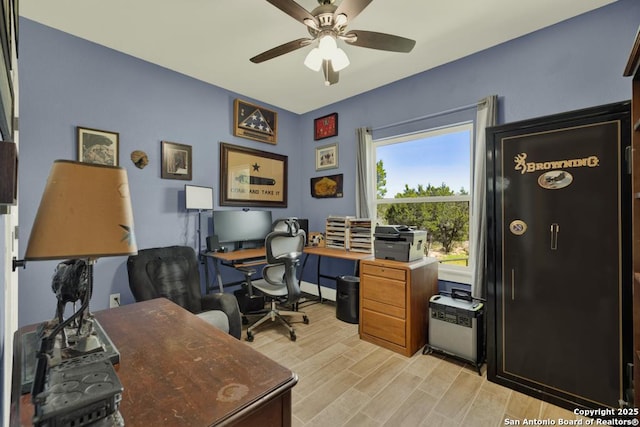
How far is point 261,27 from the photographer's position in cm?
237

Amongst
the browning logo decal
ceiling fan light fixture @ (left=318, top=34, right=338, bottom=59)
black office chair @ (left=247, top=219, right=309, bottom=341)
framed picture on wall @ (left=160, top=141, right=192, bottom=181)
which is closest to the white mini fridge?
the browning logo decal

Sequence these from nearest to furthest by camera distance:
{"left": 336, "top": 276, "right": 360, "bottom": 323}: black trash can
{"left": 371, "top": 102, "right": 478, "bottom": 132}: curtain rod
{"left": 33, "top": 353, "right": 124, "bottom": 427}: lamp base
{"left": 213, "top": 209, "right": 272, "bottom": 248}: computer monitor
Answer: {"left": 33, "top": 353, "right": 124, "bottom": 427}: lamp base
{"left": 371, "top": 102, "right": 478, "bottom": 132}: curtain rod
{"left": 336, "top": 276, "right": 360, "bottom": 323}: black trash can
{"left": 213, "top": 209, "right": 272, "bottom": 248}: computer monitor

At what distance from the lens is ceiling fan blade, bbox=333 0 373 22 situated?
1.66 m

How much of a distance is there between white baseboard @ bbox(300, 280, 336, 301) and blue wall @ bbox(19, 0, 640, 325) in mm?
1189

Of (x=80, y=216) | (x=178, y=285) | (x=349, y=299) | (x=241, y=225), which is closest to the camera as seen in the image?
(x=80, y=216)

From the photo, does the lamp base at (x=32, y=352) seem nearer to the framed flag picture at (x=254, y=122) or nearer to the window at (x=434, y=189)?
the window at (x=434, y=189)

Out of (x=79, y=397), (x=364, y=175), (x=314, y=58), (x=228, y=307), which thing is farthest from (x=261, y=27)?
(x=79, y=397)

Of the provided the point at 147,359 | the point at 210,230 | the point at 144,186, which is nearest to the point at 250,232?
the point at 210,230

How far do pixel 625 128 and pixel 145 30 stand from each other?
3560 mm

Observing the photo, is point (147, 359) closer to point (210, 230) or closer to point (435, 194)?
point (210, 230)

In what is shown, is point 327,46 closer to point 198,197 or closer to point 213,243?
point 198,197

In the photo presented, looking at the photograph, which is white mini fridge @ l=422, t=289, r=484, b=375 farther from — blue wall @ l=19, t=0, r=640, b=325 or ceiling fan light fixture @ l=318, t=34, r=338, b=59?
ceiling fan light fixture @ l=318, t=34, r=338, b=59

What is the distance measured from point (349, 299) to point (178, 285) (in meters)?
1.79

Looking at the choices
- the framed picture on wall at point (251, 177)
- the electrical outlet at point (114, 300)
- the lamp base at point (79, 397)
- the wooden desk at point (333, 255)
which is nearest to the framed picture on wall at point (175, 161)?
the framed picture on wall at point (251, 177)
